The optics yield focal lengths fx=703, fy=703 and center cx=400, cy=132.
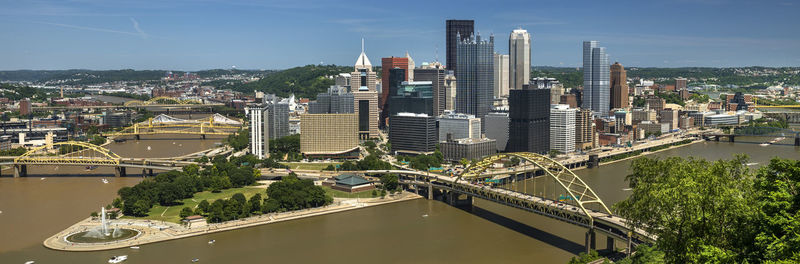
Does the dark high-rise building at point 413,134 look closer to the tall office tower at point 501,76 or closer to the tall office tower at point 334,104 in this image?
the tall office tower at point 334,104

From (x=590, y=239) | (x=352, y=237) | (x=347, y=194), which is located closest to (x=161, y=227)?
(x=352, y=237)

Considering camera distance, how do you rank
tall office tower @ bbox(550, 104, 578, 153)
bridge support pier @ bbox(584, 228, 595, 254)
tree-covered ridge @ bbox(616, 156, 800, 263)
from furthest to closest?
1. tall office tower @ bbox(550, 104, 578, 153)
2. bridge support pier @ bbox(584, 228, 595, 254)
3. tree-covered ridge @ bbox(616, 156, 800, 263)

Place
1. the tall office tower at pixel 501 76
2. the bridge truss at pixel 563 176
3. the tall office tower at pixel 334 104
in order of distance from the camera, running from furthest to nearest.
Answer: the tall office tower at pixel 501 76, the tall office tower at pixel 334 104, the bridge truss at pixel 563 176

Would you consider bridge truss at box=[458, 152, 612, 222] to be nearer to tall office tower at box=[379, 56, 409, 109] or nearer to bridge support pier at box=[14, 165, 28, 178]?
bridge support pier at box=[14, 165, 28, 178]

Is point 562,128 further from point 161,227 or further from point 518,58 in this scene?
point 518,58

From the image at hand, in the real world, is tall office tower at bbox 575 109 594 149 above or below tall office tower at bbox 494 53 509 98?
below

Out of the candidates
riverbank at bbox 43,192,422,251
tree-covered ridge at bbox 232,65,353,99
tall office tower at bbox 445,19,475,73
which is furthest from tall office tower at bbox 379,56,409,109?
riverbank at bbox 43,192,422,251

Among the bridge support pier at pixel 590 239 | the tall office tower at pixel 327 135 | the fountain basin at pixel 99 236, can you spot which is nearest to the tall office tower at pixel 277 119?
the tall office tower at pixel 327 135

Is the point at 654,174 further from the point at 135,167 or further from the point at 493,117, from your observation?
the point at 493,117

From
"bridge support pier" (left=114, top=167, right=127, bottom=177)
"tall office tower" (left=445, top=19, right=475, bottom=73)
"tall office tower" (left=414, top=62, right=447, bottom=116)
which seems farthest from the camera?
"tall office tower" (left=445, top=19, right=475, bottom=73)
